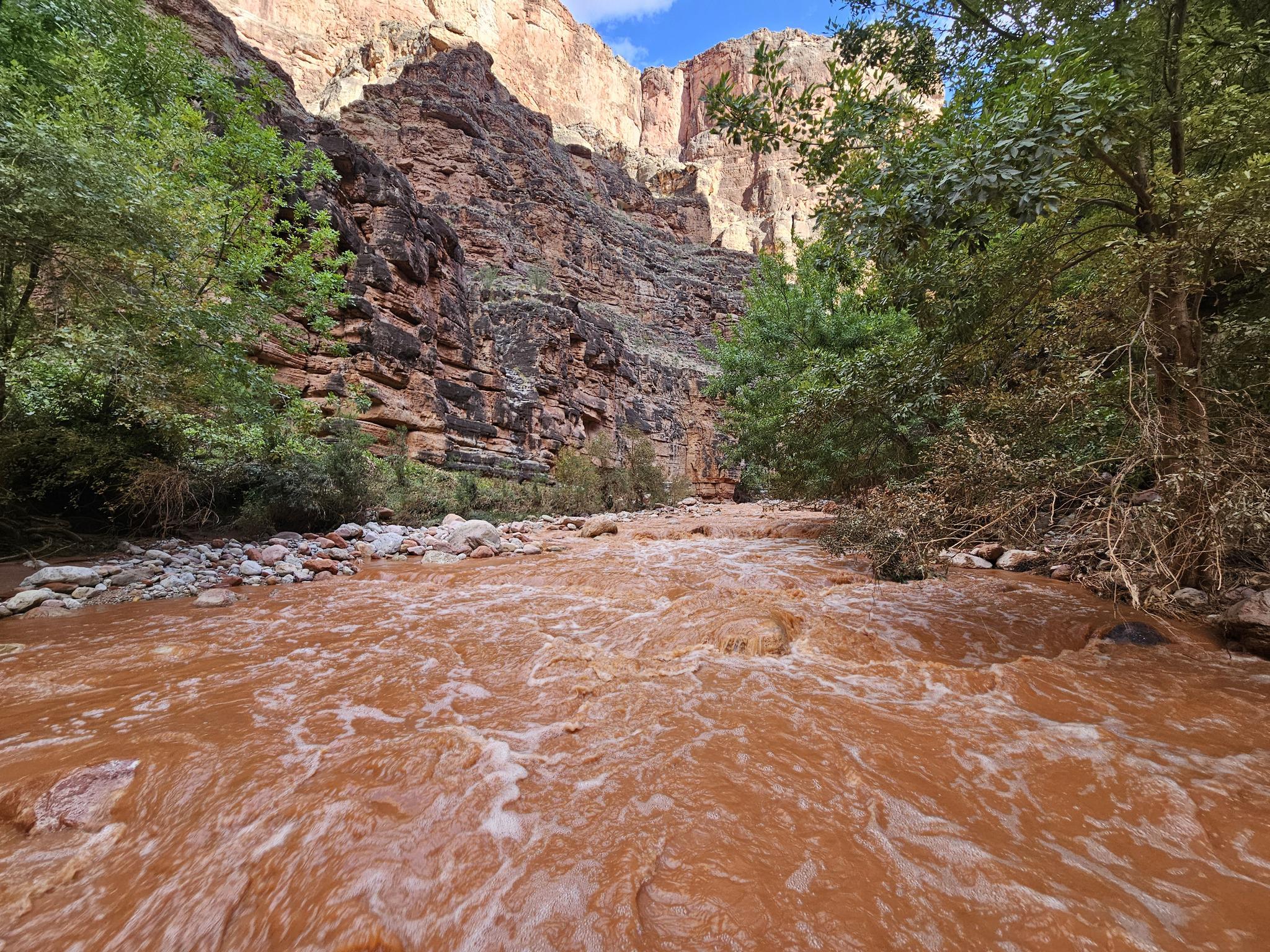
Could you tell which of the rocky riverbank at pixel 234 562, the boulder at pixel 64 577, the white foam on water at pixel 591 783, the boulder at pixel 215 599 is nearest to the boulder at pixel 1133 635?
the white foam on water at pixel 591 783

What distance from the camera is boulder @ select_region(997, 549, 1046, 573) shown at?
597cm

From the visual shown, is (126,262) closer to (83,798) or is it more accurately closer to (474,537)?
(83,798)

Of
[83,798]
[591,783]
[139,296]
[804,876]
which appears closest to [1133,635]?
[804,876]

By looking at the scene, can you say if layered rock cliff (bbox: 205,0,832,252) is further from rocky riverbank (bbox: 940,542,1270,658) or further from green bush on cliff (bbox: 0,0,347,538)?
rocky riverbank (bbox: 940,542,1270,658)

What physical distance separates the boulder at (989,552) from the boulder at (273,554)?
9290 millimetres

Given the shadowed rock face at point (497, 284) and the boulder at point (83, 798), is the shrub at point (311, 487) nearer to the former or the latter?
the shadowed rock face at point (497, 284)

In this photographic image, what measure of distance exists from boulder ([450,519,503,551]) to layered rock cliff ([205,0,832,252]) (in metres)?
37.6

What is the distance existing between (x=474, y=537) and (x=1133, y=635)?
25.7 ft

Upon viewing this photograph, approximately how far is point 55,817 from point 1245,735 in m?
4.98

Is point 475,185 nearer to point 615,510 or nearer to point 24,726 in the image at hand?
point 615,510

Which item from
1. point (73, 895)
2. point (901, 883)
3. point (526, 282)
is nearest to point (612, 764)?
point (901, 883)

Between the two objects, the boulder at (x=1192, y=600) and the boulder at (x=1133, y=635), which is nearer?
the boulder at (x=1133, y=635)

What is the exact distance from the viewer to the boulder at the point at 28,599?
373cm

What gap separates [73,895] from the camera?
4.42 ft
